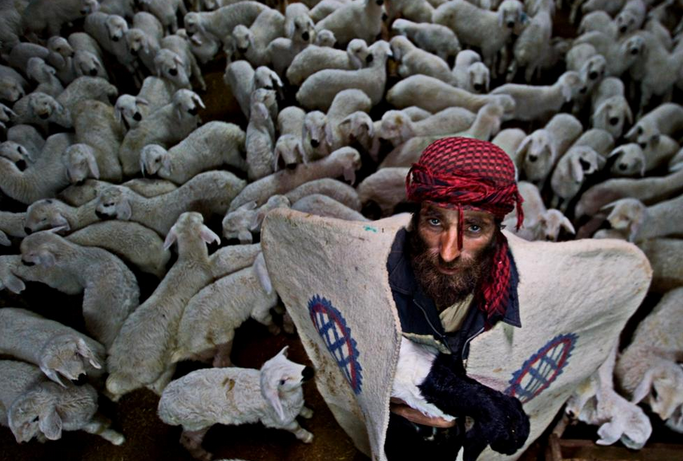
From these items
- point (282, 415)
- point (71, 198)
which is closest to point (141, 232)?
point (71, 198)

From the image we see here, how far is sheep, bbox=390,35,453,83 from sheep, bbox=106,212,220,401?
124 inches

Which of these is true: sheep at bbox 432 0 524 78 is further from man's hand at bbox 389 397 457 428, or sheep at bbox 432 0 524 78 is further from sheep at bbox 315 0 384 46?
man's hand at bbox 389 397 457 428

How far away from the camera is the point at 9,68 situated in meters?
5.32

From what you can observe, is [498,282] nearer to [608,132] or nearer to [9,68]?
[608,132]

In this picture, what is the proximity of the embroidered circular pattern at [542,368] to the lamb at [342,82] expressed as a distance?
12.2ft

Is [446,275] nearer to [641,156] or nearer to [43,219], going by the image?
[641,156]

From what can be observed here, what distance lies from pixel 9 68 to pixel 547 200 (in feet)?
20.1

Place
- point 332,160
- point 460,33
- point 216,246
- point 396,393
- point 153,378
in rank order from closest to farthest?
point 396,393 → point 153,378 → point 216,246 → point 332,160 → point 460,33

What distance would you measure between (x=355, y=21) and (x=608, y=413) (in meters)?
4.91

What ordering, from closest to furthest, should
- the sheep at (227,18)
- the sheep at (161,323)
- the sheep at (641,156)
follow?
the sheep at (161,323)
the sheep at (641,156)
the sheep at (227,18)

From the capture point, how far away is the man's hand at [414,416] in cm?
174

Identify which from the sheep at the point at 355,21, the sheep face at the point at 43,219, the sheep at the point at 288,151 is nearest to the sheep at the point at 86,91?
the sheep face at the point at 43,219

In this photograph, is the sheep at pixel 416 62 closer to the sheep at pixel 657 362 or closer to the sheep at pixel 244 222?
the sheep at pixel 244 222

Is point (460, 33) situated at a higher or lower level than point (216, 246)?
higher
